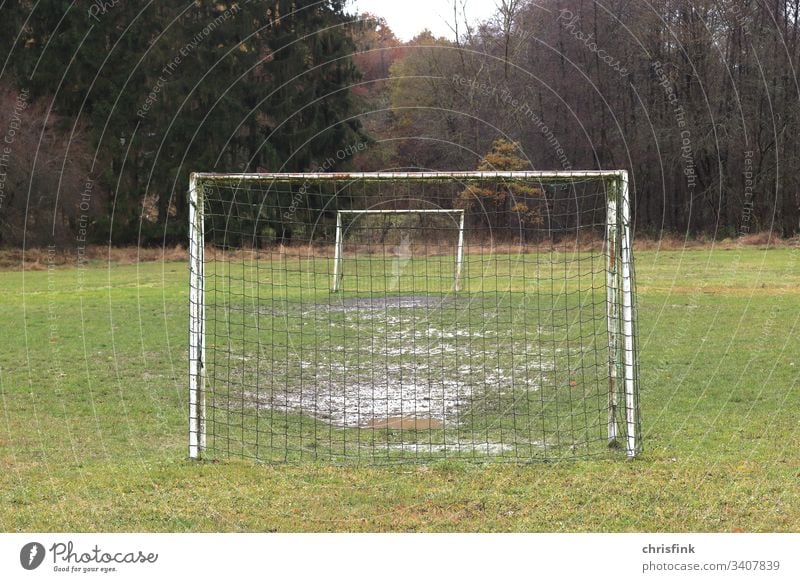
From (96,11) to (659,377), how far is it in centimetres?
3517

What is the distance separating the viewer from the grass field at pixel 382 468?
673cm

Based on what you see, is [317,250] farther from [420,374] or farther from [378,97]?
[420,374]

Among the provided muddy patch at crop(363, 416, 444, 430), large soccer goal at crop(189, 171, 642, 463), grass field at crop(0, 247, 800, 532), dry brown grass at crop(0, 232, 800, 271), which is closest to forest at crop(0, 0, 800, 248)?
dry brown grass at crop(0, 232, 800, 271)

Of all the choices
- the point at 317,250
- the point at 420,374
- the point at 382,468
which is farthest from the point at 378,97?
the point at 382,468

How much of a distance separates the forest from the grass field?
25.3 meters

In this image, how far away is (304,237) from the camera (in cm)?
3856

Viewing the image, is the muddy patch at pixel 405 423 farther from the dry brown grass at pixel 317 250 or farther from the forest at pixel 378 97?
the forest at pixel 378 97

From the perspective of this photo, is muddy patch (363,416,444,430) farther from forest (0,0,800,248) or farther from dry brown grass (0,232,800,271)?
forest (0,0,800,248)

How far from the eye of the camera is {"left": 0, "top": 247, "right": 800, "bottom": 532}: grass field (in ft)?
22.1

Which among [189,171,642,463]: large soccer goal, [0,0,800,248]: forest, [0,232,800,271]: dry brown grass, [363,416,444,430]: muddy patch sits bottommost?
[363,416,444,430]: muddy patch

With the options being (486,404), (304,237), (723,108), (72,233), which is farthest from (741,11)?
(486,404)

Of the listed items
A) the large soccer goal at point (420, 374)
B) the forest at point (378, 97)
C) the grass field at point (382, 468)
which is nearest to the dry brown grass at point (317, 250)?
the forest at point (378, 97)

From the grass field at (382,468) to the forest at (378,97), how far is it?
83.0ft

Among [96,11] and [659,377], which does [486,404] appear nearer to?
[659,377]
